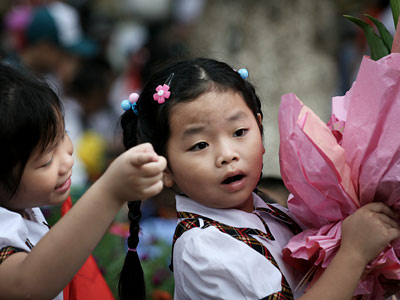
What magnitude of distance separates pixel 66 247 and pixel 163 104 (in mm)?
603

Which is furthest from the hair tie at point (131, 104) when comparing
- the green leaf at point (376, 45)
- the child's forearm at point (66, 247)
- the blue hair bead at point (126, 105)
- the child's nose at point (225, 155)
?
the green leaf at point (376, 45)

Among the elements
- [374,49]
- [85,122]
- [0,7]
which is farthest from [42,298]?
[0,7]

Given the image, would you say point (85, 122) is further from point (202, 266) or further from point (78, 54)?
point (202, 266)

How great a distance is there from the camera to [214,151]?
71.6 inches

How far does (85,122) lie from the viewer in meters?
5.65

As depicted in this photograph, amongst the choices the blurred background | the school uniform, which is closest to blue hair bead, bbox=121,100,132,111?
the school uniform

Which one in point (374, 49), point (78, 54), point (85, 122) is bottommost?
point (85, 122)

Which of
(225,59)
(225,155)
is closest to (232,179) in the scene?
(225,155)

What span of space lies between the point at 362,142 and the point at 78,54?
441 centimetres

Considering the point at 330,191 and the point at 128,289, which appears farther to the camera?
the point at 128,289

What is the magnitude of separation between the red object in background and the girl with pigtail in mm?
94

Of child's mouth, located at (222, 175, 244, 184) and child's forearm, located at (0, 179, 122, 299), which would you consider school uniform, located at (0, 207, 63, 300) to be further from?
child's mouth, located at (222, 175, 244, 184)

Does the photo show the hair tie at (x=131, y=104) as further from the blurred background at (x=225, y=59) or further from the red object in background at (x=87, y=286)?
the blurred background at (x=225, y=59)

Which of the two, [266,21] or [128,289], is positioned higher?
[266,21]
